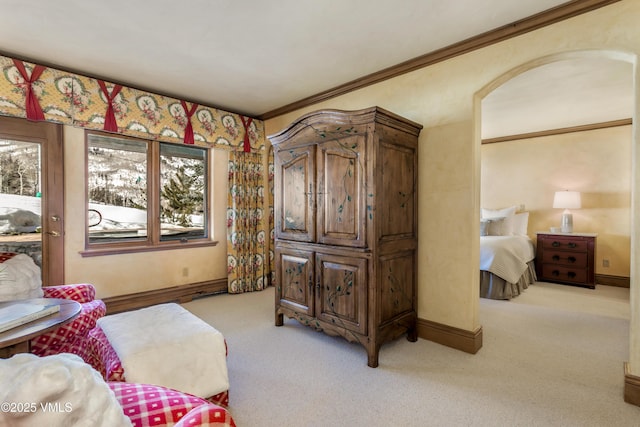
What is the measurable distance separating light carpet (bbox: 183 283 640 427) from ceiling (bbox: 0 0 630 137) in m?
2.58

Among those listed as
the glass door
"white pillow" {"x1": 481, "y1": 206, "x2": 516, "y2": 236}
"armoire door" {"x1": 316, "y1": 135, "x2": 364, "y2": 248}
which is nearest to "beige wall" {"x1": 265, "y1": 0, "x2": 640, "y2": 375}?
"armoire door" {"x1": 316, "y1": 135, "x2": 364, "y2": 248}

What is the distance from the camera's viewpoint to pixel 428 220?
113 inches

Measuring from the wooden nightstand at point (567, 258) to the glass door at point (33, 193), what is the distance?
6.59m

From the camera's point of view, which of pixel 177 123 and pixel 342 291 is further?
pixel 177 123

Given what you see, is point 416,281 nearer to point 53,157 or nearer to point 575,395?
point 575,395

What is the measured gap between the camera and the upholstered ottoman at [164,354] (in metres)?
1.66

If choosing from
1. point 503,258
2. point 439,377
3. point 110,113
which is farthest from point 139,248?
point 503,258

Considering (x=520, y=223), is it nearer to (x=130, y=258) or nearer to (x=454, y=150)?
(x=454, y=150)

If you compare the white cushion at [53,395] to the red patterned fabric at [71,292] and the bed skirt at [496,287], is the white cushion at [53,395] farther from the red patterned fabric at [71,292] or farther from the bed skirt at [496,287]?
the bed skirt at [496,287]

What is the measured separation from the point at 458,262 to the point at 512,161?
164 inches

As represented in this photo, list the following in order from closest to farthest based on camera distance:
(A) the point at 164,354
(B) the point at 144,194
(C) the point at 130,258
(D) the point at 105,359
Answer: (A) the point at 164,354 → (D) the point at 105,359 → (C) the point at 130,258 → (B) the point at 144,194

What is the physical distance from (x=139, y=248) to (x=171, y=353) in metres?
2.40

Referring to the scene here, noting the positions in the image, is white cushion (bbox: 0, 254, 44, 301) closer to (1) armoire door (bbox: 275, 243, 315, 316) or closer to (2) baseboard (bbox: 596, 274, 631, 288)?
(1) armoire door (bbox: 275, 243, 315, 316)

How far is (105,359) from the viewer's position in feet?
5.99
